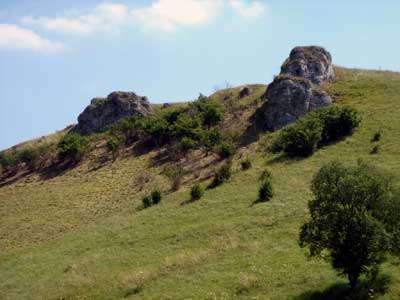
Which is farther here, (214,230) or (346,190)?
(214,230)

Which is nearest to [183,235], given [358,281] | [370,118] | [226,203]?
[226,203]

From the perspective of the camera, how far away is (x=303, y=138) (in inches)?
2111

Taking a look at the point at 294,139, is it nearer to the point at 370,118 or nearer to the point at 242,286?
the point at 370,118

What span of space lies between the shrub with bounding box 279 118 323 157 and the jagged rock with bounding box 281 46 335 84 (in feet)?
61.0

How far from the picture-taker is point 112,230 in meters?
44.0

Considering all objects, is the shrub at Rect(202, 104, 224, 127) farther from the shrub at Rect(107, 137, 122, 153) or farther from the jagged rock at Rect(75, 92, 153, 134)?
the jagged rock at Rect(75, 92, 153, 134)

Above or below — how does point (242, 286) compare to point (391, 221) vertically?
below

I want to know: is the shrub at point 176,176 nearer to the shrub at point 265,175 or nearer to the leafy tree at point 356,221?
the shrub at point 265,175

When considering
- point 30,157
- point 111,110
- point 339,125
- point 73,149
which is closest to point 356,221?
point 339,125

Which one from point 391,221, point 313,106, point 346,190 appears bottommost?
point 391,221

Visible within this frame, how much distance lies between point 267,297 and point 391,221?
24.7 ft

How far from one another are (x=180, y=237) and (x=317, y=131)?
2424 cm

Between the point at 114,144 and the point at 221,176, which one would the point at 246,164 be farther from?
the point at 114,144

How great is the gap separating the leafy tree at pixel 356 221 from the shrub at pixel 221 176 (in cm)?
2779
